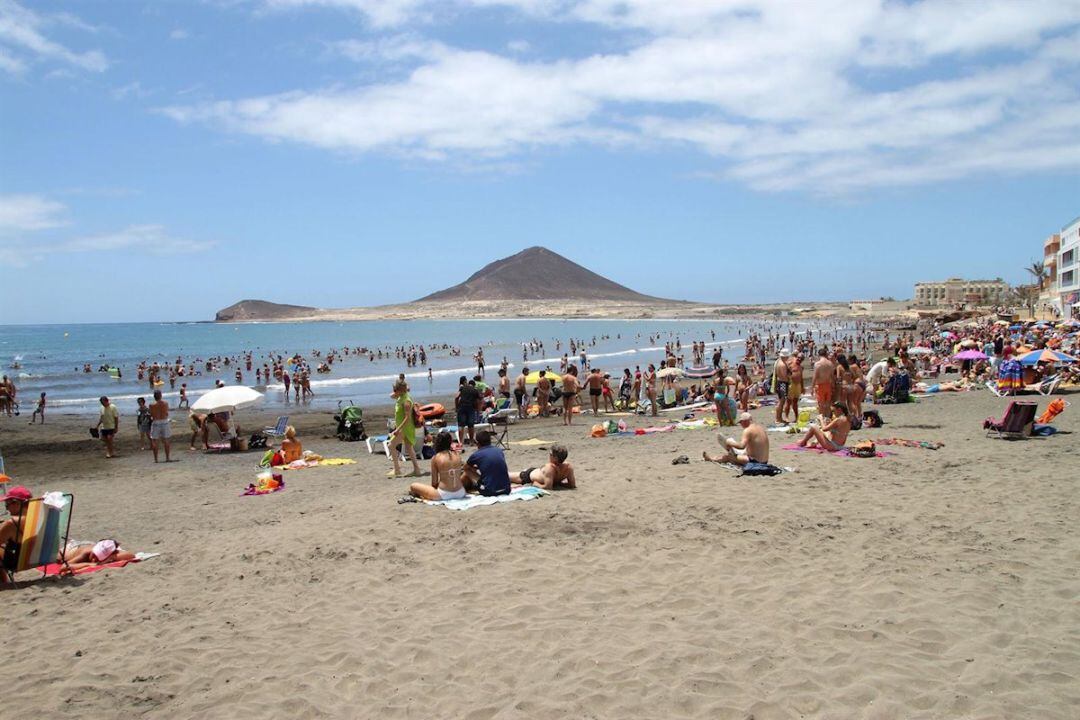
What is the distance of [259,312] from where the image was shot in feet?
608

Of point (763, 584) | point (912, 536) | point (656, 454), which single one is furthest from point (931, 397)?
point (763, 584)

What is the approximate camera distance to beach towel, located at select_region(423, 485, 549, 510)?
23.8 feet

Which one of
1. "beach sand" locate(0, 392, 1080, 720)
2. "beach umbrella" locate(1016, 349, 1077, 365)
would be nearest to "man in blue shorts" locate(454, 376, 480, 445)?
"beach sand" locate(0, 392, 1080, 720)

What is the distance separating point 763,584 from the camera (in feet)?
16.5

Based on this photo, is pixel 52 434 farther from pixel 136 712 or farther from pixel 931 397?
pixel 931 397

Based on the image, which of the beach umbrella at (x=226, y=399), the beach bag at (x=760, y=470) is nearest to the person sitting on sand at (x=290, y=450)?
the beach umbrella at (x=226, y=399)

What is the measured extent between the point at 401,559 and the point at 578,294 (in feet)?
626

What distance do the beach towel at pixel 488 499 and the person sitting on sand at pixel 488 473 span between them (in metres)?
0.09

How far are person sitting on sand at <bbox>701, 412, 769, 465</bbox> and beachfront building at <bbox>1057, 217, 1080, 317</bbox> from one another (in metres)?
44.8

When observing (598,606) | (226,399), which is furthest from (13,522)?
(226,399)

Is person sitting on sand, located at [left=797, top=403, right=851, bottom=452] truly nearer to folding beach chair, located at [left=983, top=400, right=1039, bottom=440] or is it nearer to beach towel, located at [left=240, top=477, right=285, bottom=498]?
folding beach chair, located at [left=983, top=400, right=1039, bottom=440]

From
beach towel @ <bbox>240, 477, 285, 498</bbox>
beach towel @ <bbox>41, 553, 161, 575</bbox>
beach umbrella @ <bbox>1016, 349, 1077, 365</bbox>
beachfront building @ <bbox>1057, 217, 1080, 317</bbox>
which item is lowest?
beach towel @ <bbox>240, 477, 285, 498</bbox>

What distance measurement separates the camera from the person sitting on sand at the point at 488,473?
24.9ft

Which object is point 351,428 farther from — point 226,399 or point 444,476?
point 444,476
